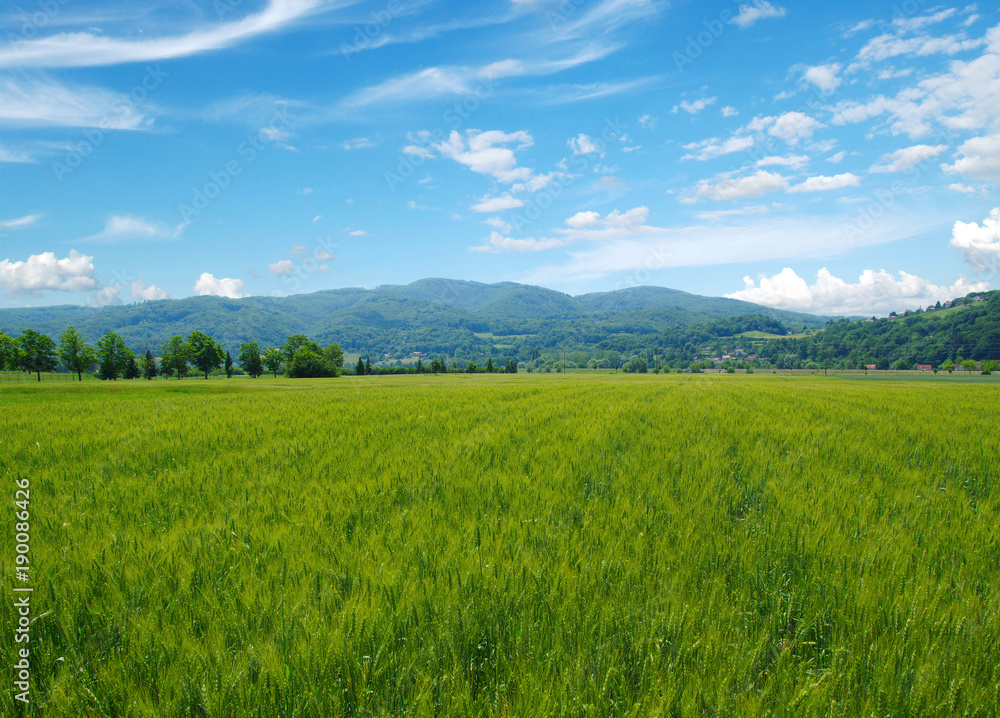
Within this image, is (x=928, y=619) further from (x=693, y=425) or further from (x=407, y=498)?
(x=693, y=425)

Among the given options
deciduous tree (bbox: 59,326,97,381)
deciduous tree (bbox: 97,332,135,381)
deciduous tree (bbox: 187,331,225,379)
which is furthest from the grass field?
deciduous tree (bbox: 97,332,135,381)

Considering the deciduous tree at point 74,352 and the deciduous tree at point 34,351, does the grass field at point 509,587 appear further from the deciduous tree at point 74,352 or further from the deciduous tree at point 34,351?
the deciduous tree at point 74,352

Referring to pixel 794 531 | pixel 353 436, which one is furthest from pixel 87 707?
pixel 353 436

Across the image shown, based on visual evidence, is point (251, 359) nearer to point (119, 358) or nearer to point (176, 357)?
point (176, 357)

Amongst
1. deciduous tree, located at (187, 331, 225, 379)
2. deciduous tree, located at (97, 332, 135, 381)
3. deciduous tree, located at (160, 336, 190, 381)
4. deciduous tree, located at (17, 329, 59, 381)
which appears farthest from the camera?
deciduous tree, located at (187, 331, 225, 379)

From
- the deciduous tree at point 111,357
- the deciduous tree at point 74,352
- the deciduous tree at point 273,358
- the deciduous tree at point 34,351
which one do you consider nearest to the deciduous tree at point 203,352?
the deciduous tree at point 111,357

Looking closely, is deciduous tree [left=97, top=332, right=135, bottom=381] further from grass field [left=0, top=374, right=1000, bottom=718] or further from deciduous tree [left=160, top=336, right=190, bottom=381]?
grass field [left=0, top=374, right=1000, bottom=718]

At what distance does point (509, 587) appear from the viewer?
250 centimetres

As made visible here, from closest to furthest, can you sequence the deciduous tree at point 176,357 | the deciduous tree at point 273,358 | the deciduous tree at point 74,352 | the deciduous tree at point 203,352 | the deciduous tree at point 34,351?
the deciduous tree at point 34,351 → the deciduous tree at point 74,352 → the deciduous tree at point 176,357 → the deciduous tree at point 203,352 → the deciduous tree at point 273,358

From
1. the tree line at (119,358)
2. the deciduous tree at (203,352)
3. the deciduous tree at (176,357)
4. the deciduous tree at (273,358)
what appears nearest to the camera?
the tree line at (119,358)

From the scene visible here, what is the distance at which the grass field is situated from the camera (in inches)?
70.1

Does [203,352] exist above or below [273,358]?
above

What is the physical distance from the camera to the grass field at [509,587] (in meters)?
1.78

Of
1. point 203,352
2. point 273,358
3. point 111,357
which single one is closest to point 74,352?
point 111,357
